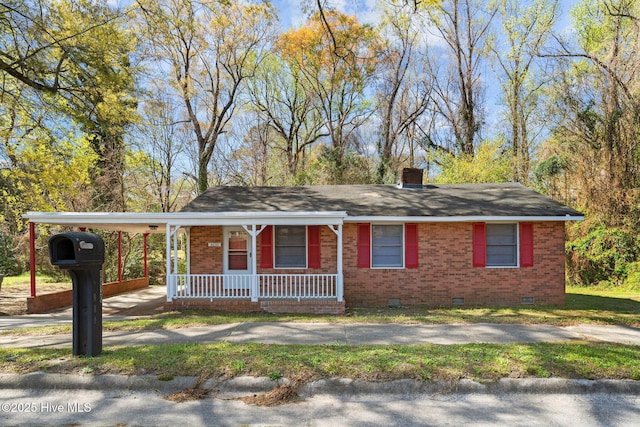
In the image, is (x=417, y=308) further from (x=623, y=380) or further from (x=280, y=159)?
(x=280, y=159)

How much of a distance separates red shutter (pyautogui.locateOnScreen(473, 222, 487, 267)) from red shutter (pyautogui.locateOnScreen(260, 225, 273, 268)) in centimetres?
607

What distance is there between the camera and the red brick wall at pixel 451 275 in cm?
1230

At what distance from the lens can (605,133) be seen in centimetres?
1844

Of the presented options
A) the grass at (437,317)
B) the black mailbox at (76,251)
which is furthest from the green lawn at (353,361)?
the grass at (437,317)

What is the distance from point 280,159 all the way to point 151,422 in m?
28.8

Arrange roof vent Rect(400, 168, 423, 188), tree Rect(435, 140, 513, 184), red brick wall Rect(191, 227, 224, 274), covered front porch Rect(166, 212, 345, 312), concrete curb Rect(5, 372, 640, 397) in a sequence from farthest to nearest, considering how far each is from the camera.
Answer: tree Rect(435, 140, 513, 184) → roof vent Rect(400, 168, 423, 188) → red brick wall Rect(191, 227, 224, 274) → covered front porch Rect(166, 212, 345, 312) → concrete curb Rect(5, 372, 640, 397)

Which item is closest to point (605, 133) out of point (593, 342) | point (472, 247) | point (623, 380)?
point (472, 247)

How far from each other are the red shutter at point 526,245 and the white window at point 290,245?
21.1 ft

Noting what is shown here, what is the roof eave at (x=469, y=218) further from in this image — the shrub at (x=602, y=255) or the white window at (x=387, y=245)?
the shrub at (x=602, y=255)

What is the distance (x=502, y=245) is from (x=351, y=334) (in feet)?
23.3

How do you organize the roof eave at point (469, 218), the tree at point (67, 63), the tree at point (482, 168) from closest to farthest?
the tree at point (67, 63), the roof eave at point (469, 218), the tree at point (482, 168)

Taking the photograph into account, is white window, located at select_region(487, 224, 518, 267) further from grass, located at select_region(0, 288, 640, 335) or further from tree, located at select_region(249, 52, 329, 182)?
tree, located at select_region(249, 52, 329, 182)

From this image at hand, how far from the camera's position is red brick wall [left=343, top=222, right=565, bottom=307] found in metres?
12.3

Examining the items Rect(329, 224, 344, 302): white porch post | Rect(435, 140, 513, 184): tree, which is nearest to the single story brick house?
Rect(329, 224, 344, 302): white porch post
